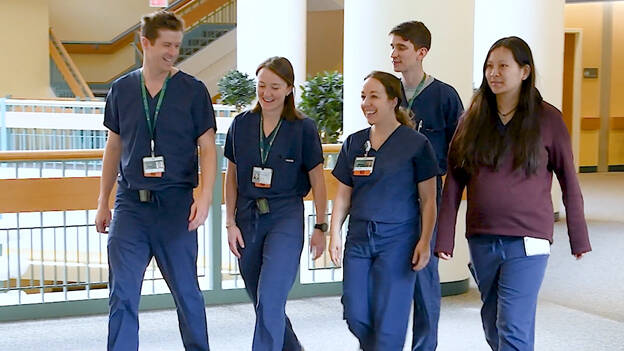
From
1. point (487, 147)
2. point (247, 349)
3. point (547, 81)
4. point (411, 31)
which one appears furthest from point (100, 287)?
point (547, 81)

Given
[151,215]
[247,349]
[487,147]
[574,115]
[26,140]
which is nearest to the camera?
[487,147]

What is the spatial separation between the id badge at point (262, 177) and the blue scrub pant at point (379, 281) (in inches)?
18.2

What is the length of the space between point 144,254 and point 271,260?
1.83ft

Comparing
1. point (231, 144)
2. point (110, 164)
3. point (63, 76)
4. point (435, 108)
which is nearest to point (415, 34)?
point (435, 108)

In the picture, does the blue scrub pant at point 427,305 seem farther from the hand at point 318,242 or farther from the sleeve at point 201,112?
the sleeve at point 201,112

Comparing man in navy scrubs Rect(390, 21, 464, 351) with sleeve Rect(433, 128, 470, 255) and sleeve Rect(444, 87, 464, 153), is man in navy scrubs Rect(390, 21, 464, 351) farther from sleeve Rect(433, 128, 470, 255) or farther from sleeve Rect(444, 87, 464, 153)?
sleeve Rect(433, 128, 470, 255)

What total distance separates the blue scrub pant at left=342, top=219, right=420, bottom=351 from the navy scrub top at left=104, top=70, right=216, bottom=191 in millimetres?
802

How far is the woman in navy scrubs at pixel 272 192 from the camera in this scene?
4.11m

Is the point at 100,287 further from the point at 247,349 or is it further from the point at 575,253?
the point at 575,253

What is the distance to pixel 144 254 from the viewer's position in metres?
4.11

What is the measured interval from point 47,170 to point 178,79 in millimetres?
2044

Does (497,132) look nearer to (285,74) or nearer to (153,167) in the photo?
(285,74)

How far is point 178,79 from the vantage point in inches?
162

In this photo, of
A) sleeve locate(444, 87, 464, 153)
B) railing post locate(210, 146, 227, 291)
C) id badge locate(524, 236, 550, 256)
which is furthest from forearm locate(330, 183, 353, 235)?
railing post locate(210, 146, 227, 291)
